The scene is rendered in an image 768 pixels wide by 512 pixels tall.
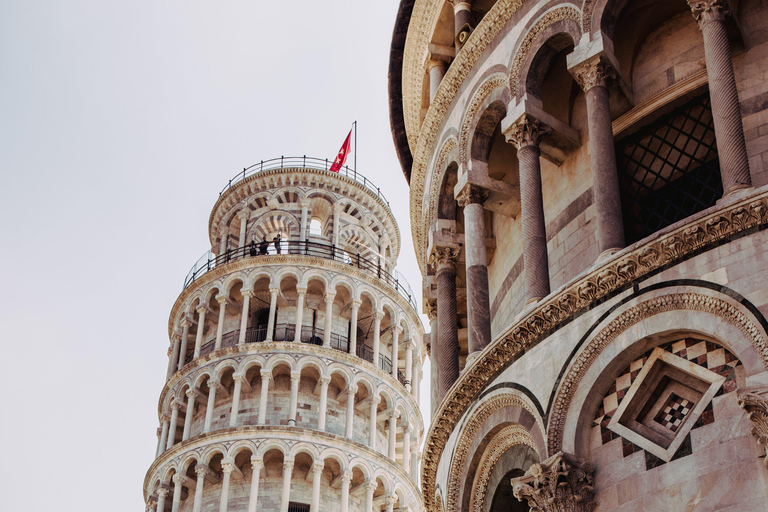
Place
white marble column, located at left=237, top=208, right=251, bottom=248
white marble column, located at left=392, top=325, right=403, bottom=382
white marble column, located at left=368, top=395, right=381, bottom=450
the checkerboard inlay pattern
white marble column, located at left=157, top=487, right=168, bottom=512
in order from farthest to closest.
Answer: white marble column, located at left=237, top=208, right=251, bottom=248 → white marble column, located at left=392, top=325, right=403, bottom=382 → white marble column, located at left=368, top=395, right=381, bottom=450 → white marble column, located at left=157, top=487, right=168, bottom=512 → the checkerboard inlay pattern

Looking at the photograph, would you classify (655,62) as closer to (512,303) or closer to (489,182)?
(489,182)

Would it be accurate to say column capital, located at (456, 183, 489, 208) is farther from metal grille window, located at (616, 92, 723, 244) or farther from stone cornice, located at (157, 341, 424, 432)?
stone cornice, located at (157, 341, 424, 432)

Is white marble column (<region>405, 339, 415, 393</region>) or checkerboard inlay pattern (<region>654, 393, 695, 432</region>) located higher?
white marble column (<region>405, 339, 415, 393</region>)

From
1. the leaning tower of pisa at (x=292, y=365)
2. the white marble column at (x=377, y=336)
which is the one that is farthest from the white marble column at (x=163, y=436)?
the white marble column at (x=377, y=336)

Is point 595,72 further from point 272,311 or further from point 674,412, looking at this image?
point 272,311

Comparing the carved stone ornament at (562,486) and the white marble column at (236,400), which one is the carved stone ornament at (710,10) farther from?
the white marble column at (236,400)

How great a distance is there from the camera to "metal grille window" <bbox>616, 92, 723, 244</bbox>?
Answer: 1565 cm

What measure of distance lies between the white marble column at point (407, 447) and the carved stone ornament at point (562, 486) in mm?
35021

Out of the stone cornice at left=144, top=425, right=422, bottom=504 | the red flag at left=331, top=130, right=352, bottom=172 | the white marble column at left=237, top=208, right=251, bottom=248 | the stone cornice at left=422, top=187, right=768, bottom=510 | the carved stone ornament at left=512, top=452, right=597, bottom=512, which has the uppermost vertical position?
the red flag at left=331, top=130, right=352, bottom=172

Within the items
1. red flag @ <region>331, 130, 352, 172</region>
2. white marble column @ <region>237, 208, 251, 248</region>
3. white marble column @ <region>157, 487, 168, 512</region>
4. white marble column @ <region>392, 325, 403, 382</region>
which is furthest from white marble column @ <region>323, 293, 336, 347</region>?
red flag @ <region>331, 130, 352, 172</region>

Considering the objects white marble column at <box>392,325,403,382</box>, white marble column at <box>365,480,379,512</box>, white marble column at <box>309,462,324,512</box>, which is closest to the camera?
white marble column at <box>309,462,324,512</box>

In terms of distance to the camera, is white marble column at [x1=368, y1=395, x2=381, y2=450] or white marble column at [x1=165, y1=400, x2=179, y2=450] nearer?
white marble column at [x1=368, y1=395, x2=381, y2=450]

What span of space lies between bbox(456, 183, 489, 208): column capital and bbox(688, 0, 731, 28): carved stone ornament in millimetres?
4891

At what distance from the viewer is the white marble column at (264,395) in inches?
1801
